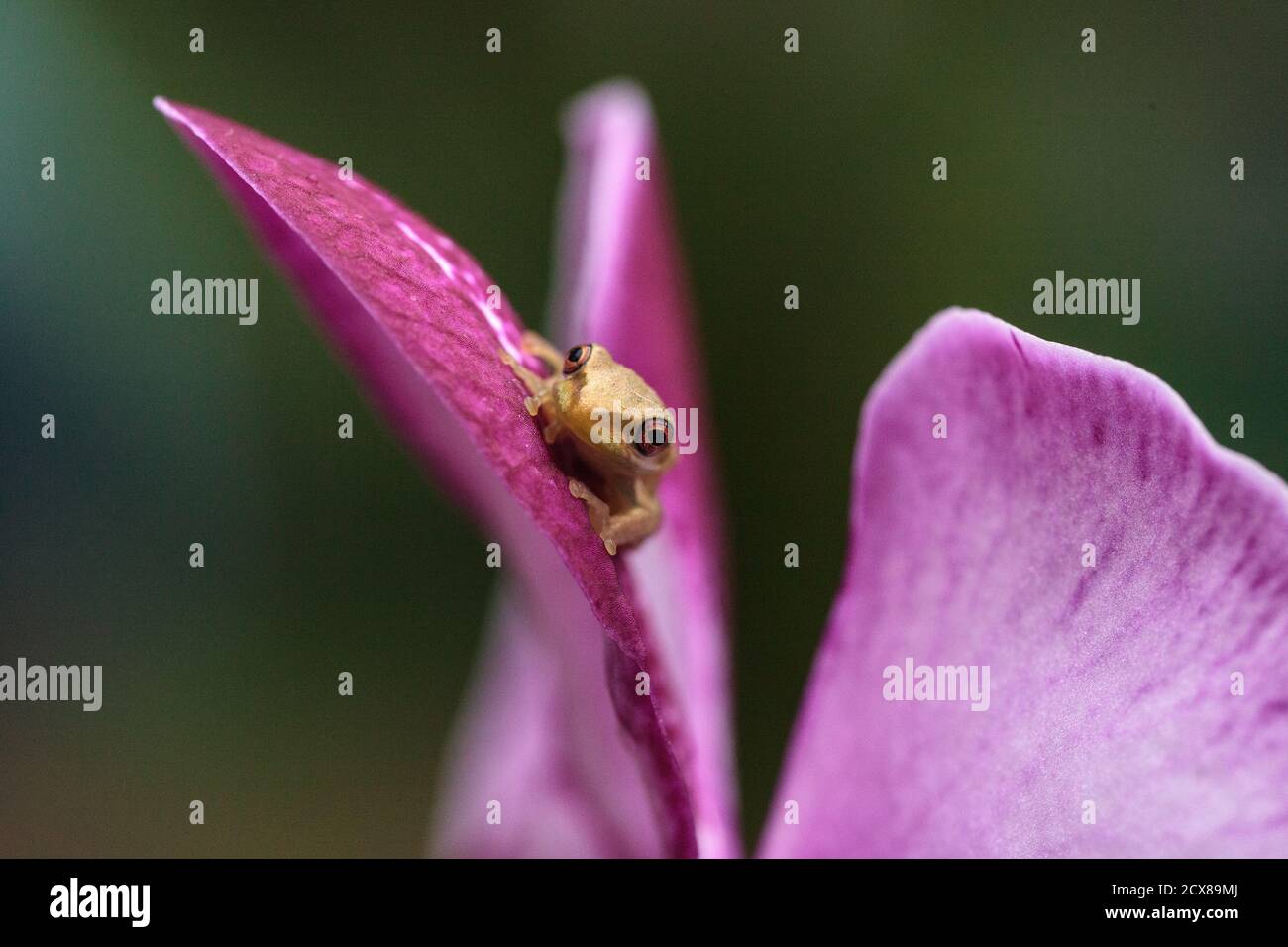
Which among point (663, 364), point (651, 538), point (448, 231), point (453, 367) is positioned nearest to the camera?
point (453, 367)

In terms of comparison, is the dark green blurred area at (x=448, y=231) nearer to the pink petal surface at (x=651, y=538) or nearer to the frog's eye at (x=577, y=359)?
the pink petal surface at (x=651, y=538)

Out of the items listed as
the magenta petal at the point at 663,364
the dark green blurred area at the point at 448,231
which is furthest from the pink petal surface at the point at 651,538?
the dark green blurred area at the point at 448,231

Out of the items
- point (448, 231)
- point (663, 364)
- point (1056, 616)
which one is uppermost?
point (448, 231)

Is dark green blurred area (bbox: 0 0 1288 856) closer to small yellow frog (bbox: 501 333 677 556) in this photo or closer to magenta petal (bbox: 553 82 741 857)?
magenta petal (bbox: 553 82 741 857)

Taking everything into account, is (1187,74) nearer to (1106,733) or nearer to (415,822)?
(1106,733)

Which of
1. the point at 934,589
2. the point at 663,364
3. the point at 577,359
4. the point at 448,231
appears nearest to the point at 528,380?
the point at 577,359

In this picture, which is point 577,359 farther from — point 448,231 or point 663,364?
point 448,231

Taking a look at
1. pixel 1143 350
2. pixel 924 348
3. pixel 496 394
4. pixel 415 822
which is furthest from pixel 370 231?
pixel 415 822
